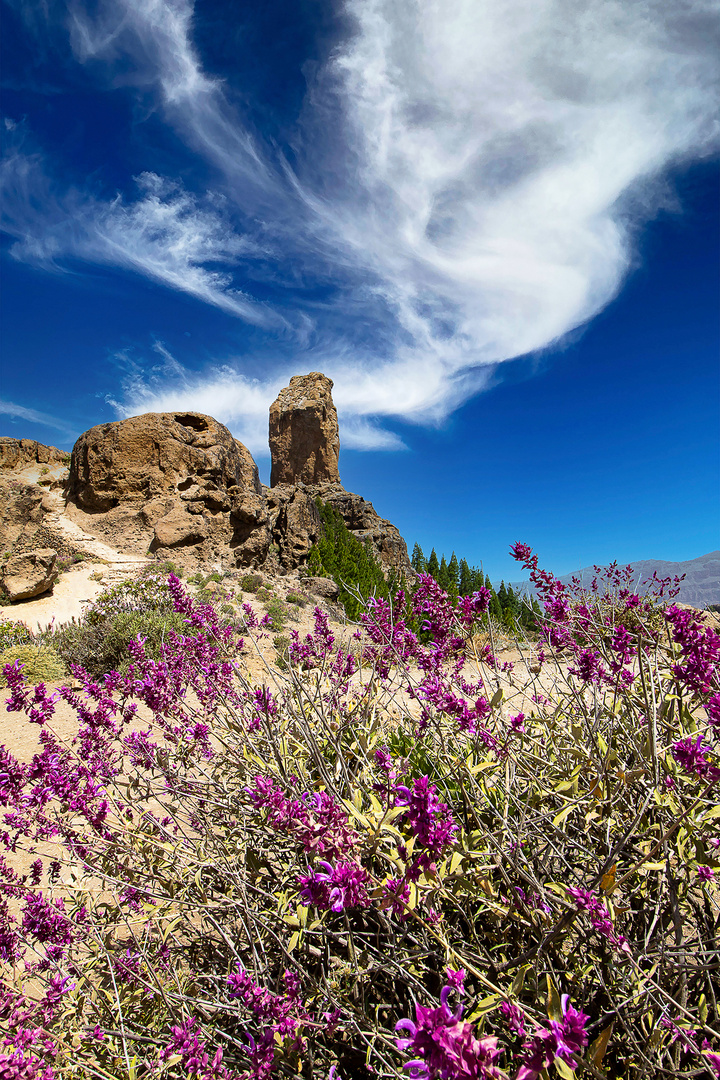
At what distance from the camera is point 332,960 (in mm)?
2002

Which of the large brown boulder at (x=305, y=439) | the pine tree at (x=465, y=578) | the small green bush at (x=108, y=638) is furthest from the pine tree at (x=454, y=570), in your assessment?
the small green bush at (x=108, y=638)

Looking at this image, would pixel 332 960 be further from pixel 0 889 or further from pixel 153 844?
pixel 0 889

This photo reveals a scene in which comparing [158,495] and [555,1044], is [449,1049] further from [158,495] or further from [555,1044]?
[158,495]

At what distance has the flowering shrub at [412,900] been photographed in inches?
56.6

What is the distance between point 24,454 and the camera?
28.9m

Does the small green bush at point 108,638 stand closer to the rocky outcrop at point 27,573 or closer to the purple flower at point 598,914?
the rocky outcrop at point 27,573

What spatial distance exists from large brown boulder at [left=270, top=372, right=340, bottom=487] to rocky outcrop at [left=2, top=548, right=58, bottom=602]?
36841mm

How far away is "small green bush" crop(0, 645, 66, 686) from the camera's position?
25.8 ft

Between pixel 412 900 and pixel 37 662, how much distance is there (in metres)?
9.19

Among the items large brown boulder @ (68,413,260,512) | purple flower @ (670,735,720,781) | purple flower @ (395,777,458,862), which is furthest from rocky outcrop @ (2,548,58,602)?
purple flower @ (670,735,720,781)

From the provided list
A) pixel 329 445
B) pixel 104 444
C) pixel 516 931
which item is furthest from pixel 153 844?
pixel 329 445

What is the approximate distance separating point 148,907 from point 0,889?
3.85 feet

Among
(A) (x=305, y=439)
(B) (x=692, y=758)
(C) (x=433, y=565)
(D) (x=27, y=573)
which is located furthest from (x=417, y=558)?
(B) (x=692, y=758)

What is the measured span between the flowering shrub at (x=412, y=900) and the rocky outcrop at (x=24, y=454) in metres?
32.2
